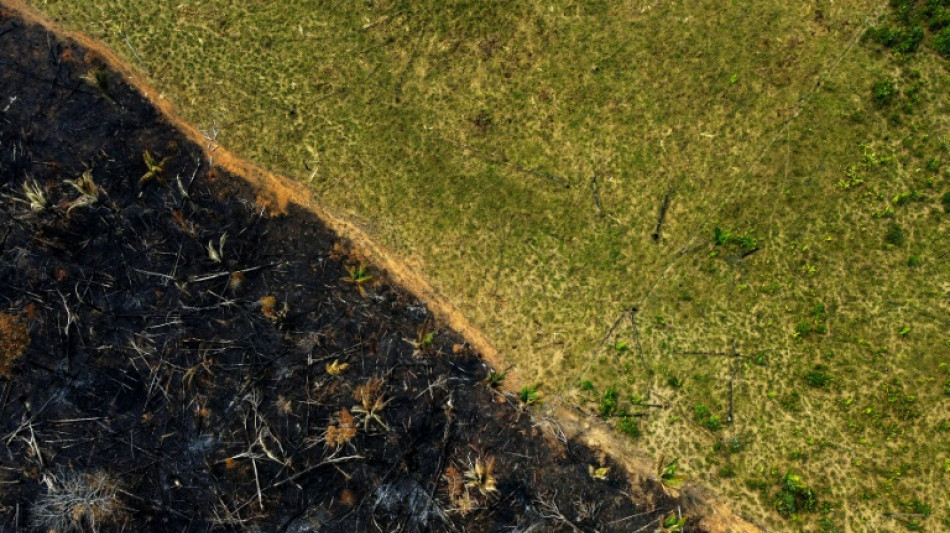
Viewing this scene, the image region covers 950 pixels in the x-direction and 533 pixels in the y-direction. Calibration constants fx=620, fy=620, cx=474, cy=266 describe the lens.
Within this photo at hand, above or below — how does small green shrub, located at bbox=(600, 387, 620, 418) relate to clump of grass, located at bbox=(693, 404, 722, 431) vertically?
below

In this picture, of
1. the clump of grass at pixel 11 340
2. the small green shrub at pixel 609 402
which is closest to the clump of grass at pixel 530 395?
the small green shrub at pixel 609 402

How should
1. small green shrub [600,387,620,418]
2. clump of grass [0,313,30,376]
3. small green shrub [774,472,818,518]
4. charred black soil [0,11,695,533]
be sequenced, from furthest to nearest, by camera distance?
clump of grass [0,313,30,376], small green shrub [600,387,620,418], charred black soil [0,11,695,533], small green shrub [774,472,818,518]

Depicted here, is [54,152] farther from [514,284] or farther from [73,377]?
[514,284]

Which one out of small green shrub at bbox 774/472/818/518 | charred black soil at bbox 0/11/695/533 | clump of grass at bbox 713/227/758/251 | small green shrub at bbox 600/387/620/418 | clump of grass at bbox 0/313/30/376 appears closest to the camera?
small green shrub at bbox 774/472/818/518

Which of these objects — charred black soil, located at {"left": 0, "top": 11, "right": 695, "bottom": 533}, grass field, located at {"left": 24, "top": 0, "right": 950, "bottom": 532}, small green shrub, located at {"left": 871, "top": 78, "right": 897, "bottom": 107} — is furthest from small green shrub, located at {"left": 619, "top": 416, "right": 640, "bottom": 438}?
small green shrub, located at {"left": 871, "top": 78, "right": 897, "bottom": 107}

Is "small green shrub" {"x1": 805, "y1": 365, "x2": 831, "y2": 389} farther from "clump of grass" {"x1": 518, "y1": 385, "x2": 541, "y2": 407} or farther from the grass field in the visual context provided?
"clump of grass" {"x1": 518, "y1": 385, "x2": 541, "y2": 407}

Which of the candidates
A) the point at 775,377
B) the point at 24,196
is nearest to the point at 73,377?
the point at 24,196
